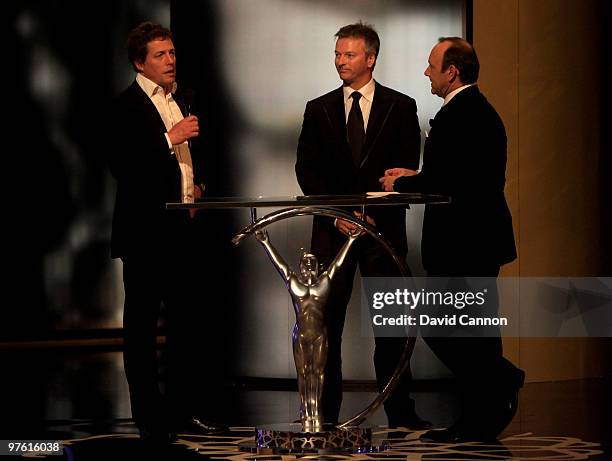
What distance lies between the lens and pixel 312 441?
16.1 ft

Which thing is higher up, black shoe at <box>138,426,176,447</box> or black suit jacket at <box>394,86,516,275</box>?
black suit jacket at <box>394,86,516,275</box>

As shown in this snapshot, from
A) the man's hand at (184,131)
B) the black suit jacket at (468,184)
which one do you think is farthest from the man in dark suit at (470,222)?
the man's hand at (184,131)

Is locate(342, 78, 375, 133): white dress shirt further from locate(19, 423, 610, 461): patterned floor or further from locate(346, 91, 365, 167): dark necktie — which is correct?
locate(19, 423, 610, 461): patterned floor

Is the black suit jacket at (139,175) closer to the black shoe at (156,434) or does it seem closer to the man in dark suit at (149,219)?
the man in dark suit at (149,219)

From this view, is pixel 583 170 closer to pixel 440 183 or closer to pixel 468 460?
pixel 440 183

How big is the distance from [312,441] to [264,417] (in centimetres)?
116

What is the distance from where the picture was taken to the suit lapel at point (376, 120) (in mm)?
5812

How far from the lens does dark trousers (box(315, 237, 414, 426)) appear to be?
5.61m

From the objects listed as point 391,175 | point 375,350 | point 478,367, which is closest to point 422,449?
point 478,367

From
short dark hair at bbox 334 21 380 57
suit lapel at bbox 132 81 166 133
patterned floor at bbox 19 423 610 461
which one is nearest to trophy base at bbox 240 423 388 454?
patterned floor at bbox 19 423 610 461

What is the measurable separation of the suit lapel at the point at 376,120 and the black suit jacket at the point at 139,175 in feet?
2.98

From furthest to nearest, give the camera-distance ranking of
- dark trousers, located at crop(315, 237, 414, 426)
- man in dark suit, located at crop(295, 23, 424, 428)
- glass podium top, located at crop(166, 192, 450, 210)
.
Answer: man in dark suit, located at crop(295, 23, 424, 428), dark trousers, located at crop(315, 237, 414, 426), glass podium top, located at crop(166, 192, 450, 210)

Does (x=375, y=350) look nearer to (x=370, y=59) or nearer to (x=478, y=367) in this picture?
(x=478, y=367)

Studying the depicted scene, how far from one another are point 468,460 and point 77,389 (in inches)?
123
